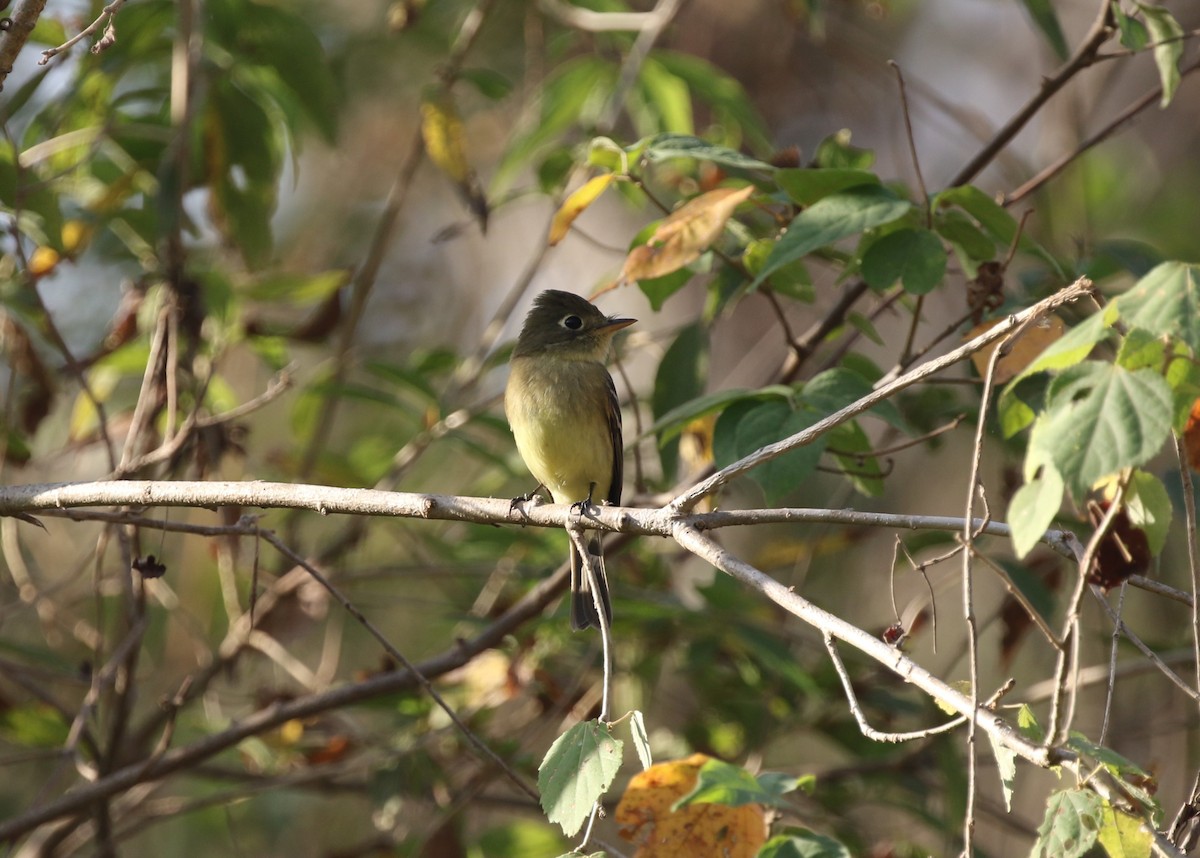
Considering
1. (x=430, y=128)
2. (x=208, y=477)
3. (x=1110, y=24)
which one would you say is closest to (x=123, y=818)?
(x=208, y=477)

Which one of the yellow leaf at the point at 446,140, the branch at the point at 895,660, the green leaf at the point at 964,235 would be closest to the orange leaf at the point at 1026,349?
the green leaf at the point at 964,235

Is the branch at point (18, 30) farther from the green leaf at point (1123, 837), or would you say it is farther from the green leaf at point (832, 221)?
the green leaf at point (1123, 837)

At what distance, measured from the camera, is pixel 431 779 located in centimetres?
428

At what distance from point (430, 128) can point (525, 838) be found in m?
2.55

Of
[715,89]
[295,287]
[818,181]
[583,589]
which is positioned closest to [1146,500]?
[818,181]

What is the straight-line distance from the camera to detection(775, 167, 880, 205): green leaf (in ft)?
9.87

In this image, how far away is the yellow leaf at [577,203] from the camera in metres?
3.27

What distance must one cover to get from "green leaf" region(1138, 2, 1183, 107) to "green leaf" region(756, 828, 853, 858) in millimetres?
2060

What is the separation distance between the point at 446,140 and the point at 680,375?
1.28 metres

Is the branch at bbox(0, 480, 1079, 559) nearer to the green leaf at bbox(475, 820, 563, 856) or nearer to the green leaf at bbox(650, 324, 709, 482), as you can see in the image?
the green leaf at bbox(650, 324, 709, 482)

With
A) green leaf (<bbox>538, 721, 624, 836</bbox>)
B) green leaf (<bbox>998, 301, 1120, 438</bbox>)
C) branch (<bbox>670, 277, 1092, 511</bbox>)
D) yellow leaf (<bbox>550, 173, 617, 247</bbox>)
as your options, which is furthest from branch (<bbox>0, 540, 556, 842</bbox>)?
green leaf (<bbox>998, 301, 1120, 438</bbox>)

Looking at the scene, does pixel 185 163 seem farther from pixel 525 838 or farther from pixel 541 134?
pixel 525 838

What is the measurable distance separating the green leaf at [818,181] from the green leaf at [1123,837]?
1613mm

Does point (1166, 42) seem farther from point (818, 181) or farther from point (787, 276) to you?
point (787, 276)
